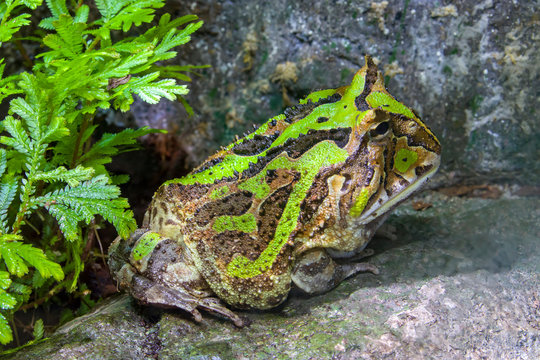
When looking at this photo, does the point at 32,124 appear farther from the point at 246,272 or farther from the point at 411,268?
the point at 411,268

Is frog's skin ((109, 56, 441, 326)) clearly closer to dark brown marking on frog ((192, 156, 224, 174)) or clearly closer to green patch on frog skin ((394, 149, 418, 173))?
green patch on frog skin ((394, 149, 418, 173))

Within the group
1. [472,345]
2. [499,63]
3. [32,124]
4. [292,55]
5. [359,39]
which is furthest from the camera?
[292,55]

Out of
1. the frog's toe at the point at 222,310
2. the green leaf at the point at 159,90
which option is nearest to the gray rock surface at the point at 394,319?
the frog's toe at the point at 222,310

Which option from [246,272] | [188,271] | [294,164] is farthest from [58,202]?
[294,164]

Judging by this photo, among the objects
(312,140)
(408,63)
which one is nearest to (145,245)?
(312,140)

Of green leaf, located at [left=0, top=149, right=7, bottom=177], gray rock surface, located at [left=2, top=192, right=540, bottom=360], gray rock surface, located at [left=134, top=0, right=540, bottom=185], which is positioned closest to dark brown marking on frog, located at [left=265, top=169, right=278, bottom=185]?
gray rock surface, located at [left=2, top=192, right=540, bottom=360]

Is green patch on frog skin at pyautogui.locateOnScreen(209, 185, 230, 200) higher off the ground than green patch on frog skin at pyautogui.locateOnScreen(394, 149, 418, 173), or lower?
higher
